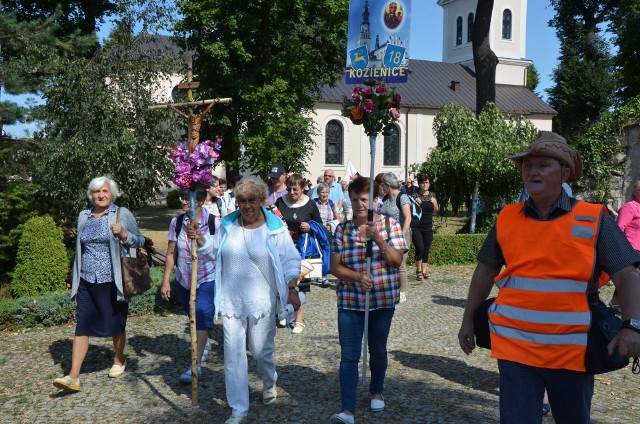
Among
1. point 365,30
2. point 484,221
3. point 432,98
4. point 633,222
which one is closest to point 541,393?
point 365,30

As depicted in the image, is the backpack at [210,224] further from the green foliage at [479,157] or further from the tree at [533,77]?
the tree at [533,77]

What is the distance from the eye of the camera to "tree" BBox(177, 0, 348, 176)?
79.8ft

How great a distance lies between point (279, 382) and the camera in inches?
231

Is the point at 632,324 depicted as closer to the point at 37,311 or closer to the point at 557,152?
the point at 557,152

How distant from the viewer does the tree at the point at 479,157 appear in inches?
723

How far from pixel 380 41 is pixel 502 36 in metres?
53.5

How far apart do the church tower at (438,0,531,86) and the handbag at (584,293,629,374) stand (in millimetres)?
54599

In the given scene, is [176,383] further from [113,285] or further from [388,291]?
[388,291]

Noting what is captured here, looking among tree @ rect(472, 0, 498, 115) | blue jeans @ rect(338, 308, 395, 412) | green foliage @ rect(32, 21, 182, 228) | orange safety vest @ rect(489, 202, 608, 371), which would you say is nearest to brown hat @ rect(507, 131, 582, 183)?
orange safety vest @ rect(489, 202, 608, 371)

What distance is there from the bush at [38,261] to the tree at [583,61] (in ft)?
123

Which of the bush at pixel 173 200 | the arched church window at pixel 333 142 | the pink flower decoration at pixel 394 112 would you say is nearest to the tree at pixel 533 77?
the arched church window at pixel 333 142

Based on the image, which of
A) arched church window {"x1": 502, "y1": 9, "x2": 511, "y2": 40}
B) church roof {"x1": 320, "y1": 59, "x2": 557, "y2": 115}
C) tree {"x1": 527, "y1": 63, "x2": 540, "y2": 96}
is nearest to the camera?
church roof {"x1": 320, "y1": 59, "x2": 557, "y2": 115}

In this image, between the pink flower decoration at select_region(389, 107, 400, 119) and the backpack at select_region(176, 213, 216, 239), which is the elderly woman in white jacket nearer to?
the backpack at select_region(176, 213, 216, 239)

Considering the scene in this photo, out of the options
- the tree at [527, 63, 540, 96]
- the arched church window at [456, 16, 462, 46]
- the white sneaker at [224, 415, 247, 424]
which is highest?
the arched church window at [456, 16, 462, 46]
